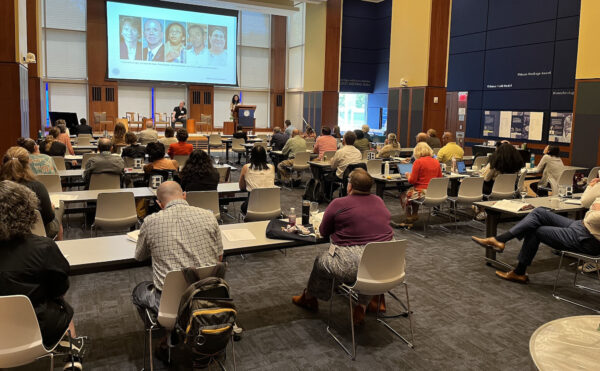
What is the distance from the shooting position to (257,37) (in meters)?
22.3

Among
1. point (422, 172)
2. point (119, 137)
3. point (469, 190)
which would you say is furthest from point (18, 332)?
point (119, 137)

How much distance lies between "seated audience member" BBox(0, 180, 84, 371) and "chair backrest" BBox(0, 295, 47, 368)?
0.18 ft

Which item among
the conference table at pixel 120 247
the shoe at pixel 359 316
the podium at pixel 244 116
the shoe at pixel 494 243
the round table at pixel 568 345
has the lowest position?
the shoe at pixel 359 316

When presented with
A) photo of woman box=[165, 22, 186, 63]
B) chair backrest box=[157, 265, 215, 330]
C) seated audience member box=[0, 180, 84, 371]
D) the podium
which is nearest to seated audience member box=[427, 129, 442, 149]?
the podium

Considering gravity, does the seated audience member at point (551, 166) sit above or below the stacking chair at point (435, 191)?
above

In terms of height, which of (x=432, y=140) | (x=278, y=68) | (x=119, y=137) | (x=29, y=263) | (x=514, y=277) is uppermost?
(x=278, y=68)

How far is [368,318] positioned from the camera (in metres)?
4.08

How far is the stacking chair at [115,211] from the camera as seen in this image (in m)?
5.10

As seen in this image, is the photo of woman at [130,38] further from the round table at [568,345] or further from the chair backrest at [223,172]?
the round table at [568,345]

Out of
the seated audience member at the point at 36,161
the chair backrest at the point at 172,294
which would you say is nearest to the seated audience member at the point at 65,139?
the seated audience member at the point at 36,161

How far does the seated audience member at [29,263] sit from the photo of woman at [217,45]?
19.2 metres

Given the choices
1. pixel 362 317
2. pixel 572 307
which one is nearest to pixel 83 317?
pixel 362 317

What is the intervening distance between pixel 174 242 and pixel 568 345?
80.0 inches

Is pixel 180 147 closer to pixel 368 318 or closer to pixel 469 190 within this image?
pixel 469 190
